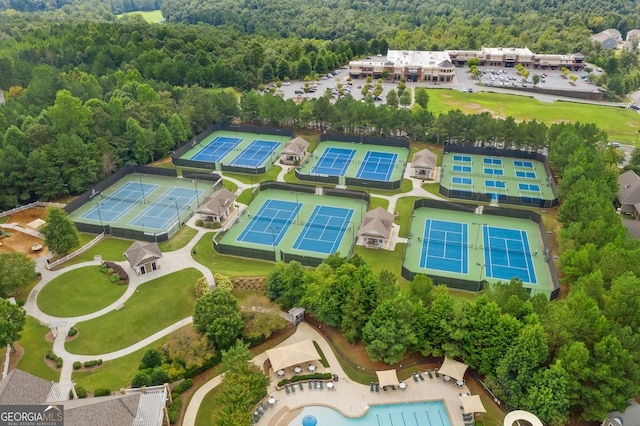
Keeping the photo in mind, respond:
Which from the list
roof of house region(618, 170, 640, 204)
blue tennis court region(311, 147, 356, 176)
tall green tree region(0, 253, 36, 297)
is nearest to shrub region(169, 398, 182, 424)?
tall green tree region(0, 253, 36, 297)

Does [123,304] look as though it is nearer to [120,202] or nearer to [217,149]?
[120,202]

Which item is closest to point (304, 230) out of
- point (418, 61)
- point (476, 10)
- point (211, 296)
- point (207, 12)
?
point (211, 296)

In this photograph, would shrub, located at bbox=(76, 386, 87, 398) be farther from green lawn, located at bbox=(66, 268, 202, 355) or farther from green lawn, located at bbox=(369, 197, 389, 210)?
green lawn, located at bbox=(369, 197, 389, 210)

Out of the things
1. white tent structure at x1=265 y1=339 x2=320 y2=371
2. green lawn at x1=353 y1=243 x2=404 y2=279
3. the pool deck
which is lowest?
green lawn at x1=353 y1=243 x2=404 y2=279

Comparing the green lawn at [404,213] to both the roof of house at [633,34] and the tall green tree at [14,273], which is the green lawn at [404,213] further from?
the roof of house at [633,34]

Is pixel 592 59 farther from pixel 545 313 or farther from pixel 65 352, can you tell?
pixel 65 352

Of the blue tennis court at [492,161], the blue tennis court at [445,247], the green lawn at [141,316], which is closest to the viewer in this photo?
the green lawn at [141,316]

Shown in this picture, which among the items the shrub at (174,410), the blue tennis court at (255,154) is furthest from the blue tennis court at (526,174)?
the shrub at (174,410)
